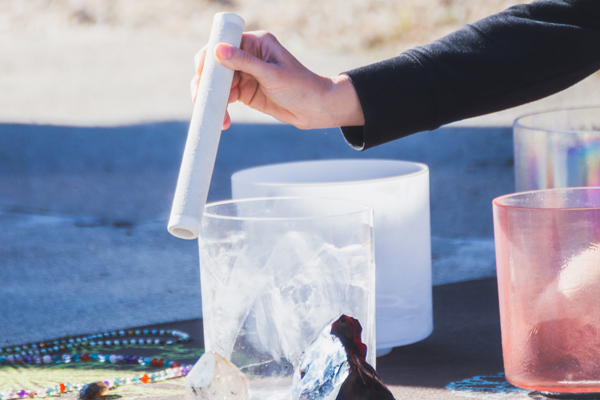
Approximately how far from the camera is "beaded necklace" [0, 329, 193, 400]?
90 cm

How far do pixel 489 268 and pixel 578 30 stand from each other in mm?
1064

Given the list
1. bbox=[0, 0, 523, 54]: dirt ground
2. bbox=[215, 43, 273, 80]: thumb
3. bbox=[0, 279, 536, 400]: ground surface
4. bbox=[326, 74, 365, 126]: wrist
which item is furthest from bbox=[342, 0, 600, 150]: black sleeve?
bbox=[0, 0, 523, 54]: dirt ground

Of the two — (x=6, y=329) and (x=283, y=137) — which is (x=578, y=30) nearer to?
(x=6, y=329)

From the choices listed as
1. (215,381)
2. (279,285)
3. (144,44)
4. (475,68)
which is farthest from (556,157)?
(144,44)

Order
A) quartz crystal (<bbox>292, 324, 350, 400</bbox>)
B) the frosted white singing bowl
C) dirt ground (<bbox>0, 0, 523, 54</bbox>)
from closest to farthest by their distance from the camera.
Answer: quartz crystal (<bbox>292, 324, 350, 400</bbox>), the frosted white singing bowl, dirt ground (<bbox>0, 0, 523, 54</bbox>)

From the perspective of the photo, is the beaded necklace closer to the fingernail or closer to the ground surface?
the ground surface

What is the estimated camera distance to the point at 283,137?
2.90 metres

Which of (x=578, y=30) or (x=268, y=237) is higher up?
(x=578, y=30)

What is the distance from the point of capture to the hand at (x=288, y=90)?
0.80 meters

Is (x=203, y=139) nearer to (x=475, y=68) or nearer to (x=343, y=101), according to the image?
(x=343, y=101)

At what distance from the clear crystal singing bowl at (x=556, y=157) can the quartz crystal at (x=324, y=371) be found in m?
0.62

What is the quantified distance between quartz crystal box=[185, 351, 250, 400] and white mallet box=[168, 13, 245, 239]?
0.12 meters

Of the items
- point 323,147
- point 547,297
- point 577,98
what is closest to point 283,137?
point 323,147

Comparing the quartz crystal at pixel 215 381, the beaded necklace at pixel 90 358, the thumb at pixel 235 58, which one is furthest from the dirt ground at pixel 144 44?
the quartz crystal at pixel 215 381
